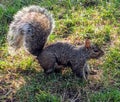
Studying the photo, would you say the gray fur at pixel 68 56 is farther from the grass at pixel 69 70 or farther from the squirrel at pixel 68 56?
the grass at pixel 69 70

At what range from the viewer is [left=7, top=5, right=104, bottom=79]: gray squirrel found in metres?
3.88

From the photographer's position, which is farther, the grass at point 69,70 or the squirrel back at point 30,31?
the squirrel back at point 30,31

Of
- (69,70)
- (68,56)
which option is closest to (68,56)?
(68,56)

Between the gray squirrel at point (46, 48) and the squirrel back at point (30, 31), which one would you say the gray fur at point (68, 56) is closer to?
the gray squirrel at point (46, 48)

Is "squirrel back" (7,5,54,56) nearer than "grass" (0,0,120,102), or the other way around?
"grass" (0,0,120,102)

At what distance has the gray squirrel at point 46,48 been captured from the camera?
3879mm

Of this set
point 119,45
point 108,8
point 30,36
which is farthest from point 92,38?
point 30,36

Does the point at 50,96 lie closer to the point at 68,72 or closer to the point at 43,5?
the point at 68,72

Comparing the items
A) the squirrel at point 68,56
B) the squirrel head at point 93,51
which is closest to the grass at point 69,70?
the squirrel at point 68,56

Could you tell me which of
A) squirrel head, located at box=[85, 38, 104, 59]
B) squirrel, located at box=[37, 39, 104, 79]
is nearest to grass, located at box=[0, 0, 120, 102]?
squirrel, located at box=[37, 39, 104, 79]

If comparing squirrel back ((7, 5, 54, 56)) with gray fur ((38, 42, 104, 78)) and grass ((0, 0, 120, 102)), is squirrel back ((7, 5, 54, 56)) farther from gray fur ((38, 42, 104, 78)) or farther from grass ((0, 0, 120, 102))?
grass ((0, 0, 120, 102))

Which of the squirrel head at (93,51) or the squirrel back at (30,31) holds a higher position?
the squirrel back at (30,31)

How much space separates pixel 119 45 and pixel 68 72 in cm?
77

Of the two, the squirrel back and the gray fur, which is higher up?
the squirrel back
